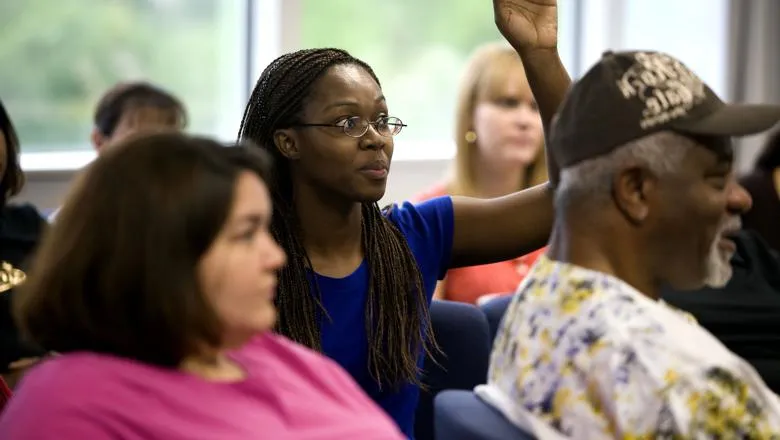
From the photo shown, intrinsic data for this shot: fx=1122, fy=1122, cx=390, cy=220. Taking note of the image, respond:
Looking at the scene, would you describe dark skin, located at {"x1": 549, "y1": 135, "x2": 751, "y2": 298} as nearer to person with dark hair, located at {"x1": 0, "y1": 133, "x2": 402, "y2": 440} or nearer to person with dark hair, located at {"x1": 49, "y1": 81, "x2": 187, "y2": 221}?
person with dark hair, located at {"x1": 0, "y1": 133, "x2": 402, "y2": 440}

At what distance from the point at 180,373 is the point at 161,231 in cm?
18

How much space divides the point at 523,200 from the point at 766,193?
1.69 metres

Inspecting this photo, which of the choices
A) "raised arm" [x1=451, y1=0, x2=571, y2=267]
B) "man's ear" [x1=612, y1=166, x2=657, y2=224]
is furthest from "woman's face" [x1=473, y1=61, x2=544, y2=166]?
"man's ear" [x1=612, y1=166, x2=657, y2=224]

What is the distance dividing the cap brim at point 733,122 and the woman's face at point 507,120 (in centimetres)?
205

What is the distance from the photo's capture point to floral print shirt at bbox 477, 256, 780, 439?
4.52ft

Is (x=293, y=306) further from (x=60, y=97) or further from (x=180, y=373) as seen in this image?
(x=60, y=97)

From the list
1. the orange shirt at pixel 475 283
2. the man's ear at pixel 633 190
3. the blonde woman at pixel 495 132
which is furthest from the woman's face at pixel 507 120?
the man's ear at pixel 633 190

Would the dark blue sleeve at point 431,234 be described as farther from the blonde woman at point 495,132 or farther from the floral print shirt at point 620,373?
the blonde woman at point 495,132

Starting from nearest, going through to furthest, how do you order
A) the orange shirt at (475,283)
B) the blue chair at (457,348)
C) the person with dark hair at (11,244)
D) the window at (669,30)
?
the blue chair at (457,348)
the person with dark hair at (11,244)
the orange shirt at (475,283)
the window at (669,30)

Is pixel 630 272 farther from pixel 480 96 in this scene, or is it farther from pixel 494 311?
pixel 480 96

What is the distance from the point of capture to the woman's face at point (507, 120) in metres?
3.71

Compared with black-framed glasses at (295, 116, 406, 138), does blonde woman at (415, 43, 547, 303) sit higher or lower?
lower

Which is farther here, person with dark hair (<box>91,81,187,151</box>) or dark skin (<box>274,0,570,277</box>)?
person with dark hair (<box>91,81,187,151</box>)

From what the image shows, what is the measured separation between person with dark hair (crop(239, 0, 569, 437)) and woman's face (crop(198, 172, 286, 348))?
0.71 m
